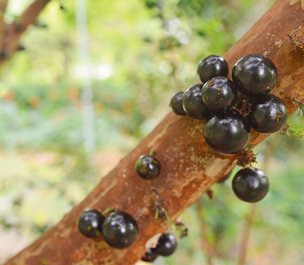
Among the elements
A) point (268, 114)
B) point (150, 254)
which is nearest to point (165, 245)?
point (150, 254)

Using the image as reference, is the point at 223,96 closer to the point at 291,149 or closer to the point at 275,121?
the point at 275,121

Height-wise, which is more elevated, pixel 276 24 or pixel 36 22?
pixel 276 24

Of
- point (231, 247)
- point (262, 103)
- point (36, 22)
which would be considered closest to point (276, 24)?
point (262, 103)

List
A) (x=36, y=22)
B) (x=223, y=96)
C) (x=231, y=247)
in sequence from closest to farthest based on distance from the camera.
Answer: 1. (x=223, y=96)
2. (x=36, y=22)
3. (x=231, y=247)

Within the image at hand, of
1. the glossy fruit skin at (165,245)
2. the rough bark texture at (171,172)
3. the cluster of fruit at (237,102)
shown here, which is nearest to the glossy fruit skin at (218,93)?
the cluster of fruit at (237,102)

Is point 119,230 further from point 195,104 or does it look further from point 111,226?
point 195,104

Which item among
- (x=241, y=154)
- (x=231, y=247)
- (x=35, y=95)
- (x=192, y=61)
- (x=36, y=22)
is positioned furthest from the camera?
(x=35, y=95)

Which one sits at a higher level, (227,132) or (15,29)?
(227,132)
